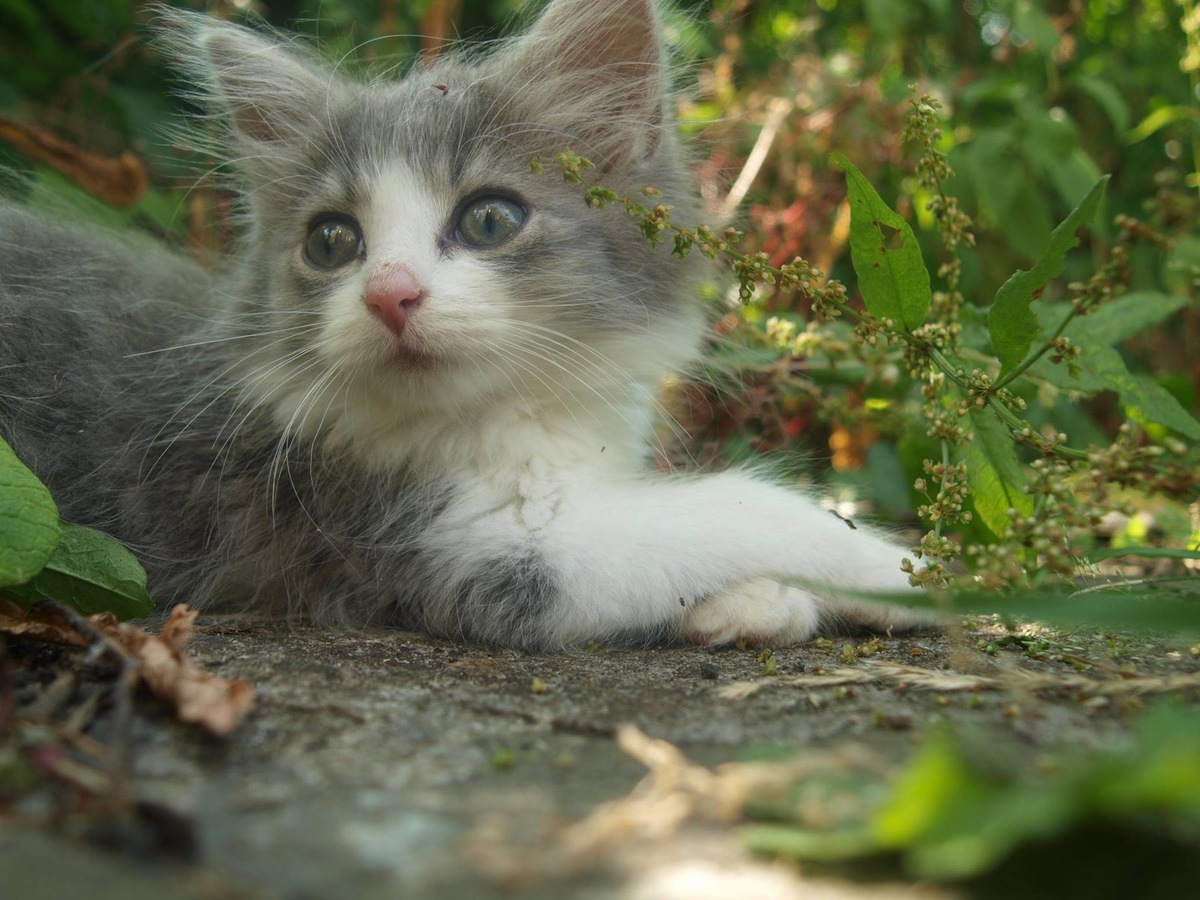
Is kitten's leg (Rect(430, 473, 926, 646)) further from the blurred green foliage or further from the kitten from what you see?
the blurred green foliage

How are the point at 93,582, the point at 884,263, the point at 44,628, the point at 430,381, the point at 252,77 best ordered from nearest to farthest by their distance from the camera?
1. the point at 44,628
2. the point at 93,582
3. the point at 884,263
4. the point at 430,381
5. the point at 252,77

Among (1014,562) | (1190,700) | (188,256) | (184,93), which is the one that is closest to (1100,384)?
(1014,562)

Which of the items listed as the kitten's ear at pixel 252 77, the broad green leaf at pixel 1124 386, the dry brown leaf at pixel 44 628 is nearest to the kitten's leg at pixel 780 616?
the broad green leaf at pixel 1124 386

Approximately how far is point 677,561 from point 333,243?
3.50 ft

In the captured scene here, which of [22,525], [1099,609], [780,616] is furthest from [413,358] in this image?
[1099,609]

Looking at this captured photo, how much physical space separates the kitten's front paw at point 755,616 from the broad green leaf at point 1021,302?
0.58m

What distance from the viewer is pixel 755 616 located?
1915mm

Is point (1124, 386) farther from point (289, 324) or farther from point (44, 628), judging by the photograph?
point (44, 628)

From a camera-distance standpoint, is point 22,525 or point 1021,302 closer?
point 22,525

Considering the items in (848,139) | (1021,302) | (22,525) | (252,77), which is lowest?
(22,525)

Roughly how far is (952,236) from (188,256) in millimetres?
2322

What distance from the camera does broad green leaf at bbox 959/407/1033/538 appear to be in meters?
1.90

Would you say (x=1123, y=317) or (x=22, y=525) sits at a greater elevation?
(x=1123, y=317)

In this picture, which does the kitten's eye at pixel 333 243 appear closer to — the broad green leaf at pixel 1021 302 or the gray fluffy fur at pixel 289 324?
the gray fluffy fur at pixel 289 324
